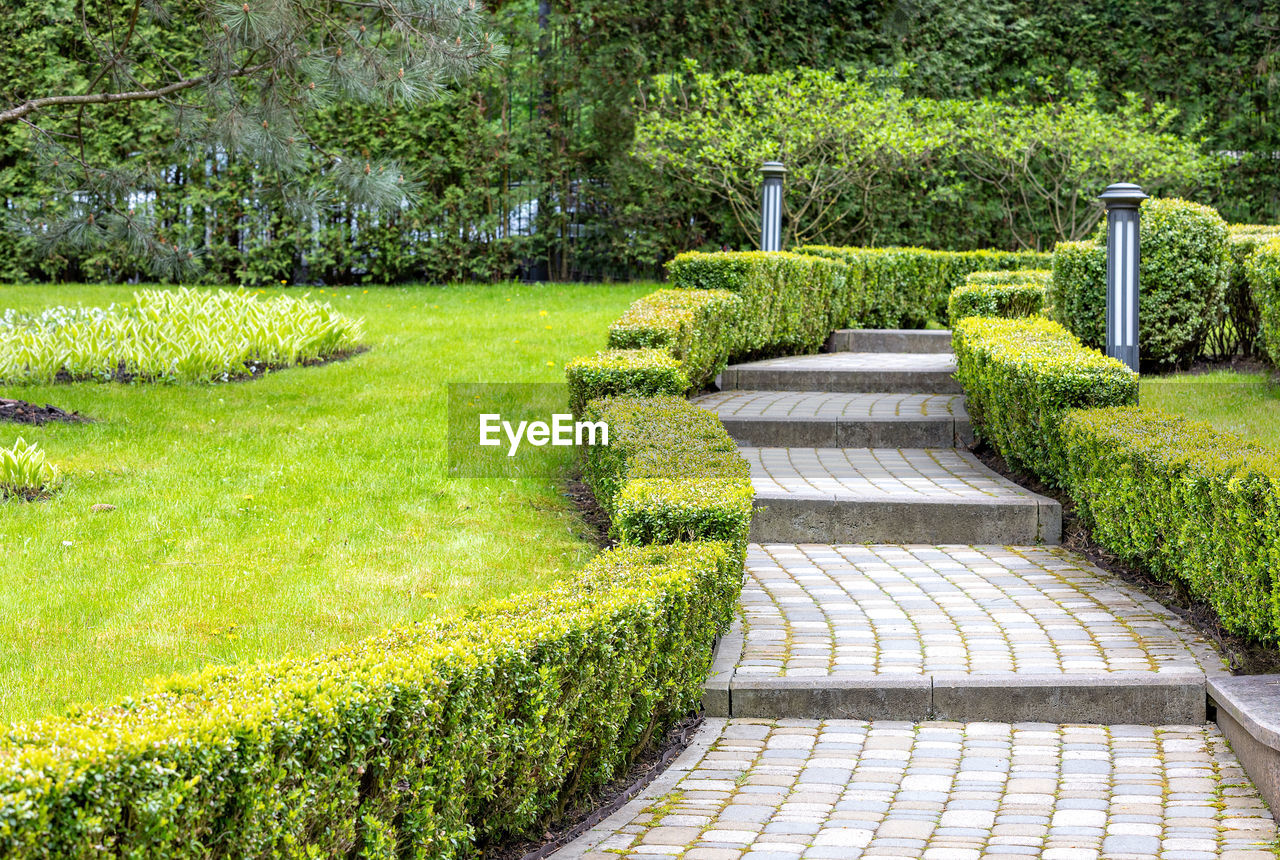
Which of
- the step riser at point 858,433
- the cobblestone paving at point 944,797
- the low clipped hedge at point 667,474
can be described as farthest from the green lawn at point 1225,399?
the cobblestone paving at point 944,797

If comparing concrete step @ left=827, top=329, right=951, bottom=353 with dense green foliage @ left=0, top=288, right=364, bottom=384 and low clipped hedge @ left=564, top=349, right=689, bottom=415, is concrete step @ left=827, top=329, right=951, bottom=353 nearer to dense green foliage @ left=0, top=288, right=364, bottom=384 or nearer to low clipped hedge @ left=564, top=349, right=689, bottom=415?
dense green foliage @ left=0, top=288, right=364, bottom=384

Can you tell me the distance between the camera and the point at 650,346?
803 centimetres

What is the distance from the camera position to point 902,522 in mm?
6527

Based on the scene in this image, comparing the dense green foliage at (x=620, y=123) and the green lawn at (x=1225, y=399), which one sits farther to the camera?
the dense green foliage at (x=620, y=123)

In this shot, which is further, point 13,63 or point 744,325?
point 13,63

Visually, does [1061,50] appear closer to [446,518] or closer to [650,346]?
[650,346]

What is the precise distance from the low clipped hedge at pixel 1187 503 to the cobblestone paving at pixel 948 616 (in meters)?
0.25

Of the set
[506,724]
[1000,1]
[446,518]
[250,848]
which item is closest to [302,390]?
[446,518]

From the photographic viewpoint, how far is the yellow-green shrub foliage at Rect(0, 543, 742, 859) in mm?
2123

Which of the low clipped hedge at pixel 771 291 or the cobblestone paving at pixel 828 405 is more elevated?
the low clipped hedge at pixel 771 291

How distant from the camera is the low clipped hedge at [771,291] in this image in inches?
412

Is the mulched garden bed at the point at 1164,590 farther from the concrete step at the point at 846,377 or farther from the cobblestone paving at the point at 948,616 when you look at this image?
the concrete step at the point at 846,377

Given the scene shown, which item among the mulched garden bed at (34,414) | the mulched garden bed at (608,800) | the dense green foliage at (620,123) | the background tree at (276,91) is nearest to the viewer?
the mulched garden bed at (608,800)

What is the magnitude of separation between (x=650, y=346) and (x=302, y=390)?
3.05 meters
